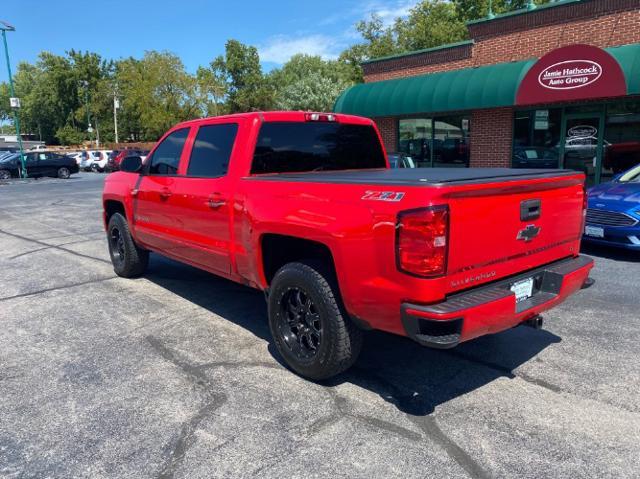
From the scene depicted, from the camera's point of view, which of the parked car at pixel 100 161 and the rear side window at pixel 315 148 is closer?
the rear side window at pixel 315 148

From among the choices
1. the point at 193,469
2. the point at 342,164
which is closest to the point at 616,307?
the point at 342,164

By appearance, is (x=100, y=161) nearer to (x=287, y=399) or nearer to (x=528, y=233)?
(x=287, y=399)

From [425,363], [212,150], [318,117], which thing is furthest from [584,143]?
[212,150]

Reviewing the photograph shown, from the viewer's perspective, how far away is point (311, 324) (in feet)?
11.8

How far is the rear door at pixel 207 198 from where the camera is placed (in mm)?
4297

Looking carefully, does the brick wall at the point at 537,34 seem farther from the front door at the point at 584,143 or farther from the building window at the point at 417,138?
the front door at the point at 584,143

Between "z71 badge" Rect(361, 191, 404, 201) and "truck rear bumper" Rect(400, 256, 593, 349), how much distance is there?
61cm

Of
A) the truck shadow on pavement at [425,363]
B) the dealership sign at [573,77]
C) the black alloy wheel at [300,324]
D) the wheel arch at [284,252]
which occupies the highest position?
the dealership sign at [573,77]

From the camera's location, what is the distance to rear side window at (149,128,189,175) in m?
5.11

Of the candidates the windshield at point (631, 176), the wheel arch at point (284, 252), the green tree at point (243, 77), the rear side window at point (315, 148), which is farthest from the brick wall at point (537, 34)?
the green tree at point (243, 77)

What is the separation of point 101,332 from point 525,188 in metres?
3.80

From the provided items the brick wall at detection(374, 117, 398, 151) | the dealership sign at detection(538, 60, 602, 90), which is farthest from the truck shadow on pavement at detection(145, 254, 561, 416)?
the brick wall at detection(374, 117, 398, 151)

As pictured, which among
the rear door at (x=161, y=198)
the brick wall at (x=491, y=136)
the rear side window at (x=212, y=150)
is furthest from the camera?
the brick wall at (x=491, y=136)

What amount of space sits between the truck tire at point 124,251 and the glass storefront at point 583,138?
11.7 metres
